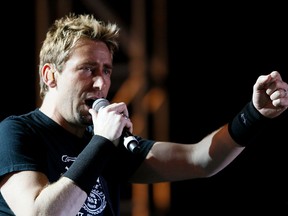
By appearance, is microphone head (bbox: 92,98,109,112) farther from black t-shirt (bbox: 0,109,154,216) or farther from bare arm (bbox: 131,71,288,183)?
bare arm (bbox: 131,71,288,183)

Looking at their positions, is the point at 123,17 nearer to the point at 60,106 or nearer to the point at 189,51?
the point at 189,51

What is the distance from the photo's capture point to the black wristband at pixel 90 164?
71.1 inches

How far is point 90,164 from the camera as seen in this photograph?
5.98ft

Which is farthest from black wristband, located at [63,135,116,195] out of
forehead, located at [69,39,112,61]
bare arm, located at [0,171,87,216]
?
forehead, located at [69,39,112,61]

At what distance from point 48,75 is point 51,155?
37 cm

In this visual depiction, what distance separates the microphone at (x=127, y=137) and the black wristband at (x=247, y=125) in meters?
0.50

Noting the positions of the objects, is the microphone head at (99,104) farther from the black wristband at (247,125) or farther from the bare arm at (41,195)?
the black wristband at (247,125)

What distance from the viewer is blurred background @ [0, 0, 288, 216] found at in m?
3.65

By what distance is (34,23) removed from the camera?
154 inches

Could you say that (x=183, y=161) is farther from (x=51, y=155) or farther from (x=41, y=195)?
(x=41, y=195)

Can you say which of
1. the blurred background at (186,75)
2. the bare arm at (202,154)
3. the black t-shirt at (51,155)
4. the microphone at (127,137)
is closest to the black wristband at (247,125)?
the bare arm at (202,154)

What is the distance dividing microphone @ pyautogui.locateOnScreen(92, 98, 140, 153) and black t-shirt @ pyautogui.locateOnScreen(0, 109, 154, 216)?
0.63 ft

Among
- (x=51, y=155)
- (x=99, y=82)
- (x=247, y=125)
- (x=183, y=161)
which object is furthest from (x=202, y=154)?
(x=51, y=155)

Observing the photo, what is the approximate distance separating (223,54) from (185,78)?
270mm
